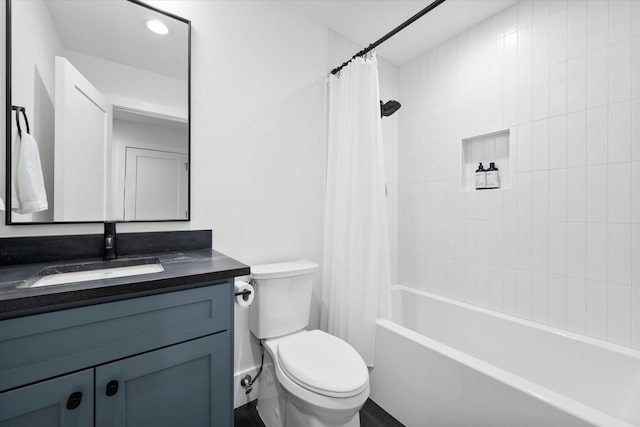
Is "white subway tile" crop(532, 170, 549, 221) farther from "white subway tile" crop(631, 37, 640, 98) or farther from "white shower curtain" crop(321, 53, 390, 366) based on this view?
"white shower curtain" crop(321, 53, 390, 366)

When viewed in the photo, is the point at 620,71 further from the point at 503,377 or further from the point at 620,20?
the point at 503,377

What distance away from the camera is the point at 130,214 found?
136cm

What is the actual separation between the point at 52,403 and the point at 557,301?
7.44 ft

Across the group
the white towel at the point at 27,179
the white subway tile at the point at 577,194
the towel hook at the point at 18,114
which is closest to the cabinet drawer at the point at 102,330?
the white towel at the point at 27,179

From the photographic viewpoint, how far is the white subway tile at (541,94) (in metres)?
1.66

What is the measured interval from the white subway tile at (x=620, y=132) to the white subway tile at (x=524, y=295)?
766 mm

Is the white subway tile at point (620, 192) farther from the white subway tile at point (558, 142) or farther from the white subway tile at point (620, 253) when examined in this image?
the white subway tile at point (558, 142)

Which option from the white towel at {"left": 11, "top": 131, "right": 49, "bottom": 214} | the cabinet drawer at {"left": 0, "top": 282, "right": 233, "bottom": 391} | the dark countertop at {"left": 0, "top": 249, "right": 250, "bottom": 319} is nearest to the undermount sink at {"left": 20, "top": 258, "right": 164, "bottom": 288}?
the dark countertop at {"left": 0, "top": 249, "right": 250, "bottom": 319}

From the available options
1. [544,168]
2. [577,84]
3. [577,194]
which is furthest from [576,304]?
[577,84]

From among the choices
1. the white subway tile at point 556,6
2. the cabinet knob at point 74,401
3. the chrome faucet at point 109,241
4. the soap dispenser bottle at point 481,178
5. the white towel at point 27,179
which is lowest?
the cabinet knob at point 74,401

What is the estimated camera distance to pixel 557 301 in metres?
1.62

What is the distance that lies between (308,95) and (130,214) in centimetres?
133

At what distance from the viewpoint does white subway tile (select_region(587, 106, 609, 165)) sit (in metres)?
1.46

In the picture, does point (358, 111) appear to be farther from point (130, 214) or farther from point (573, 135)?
point (130, 214)
